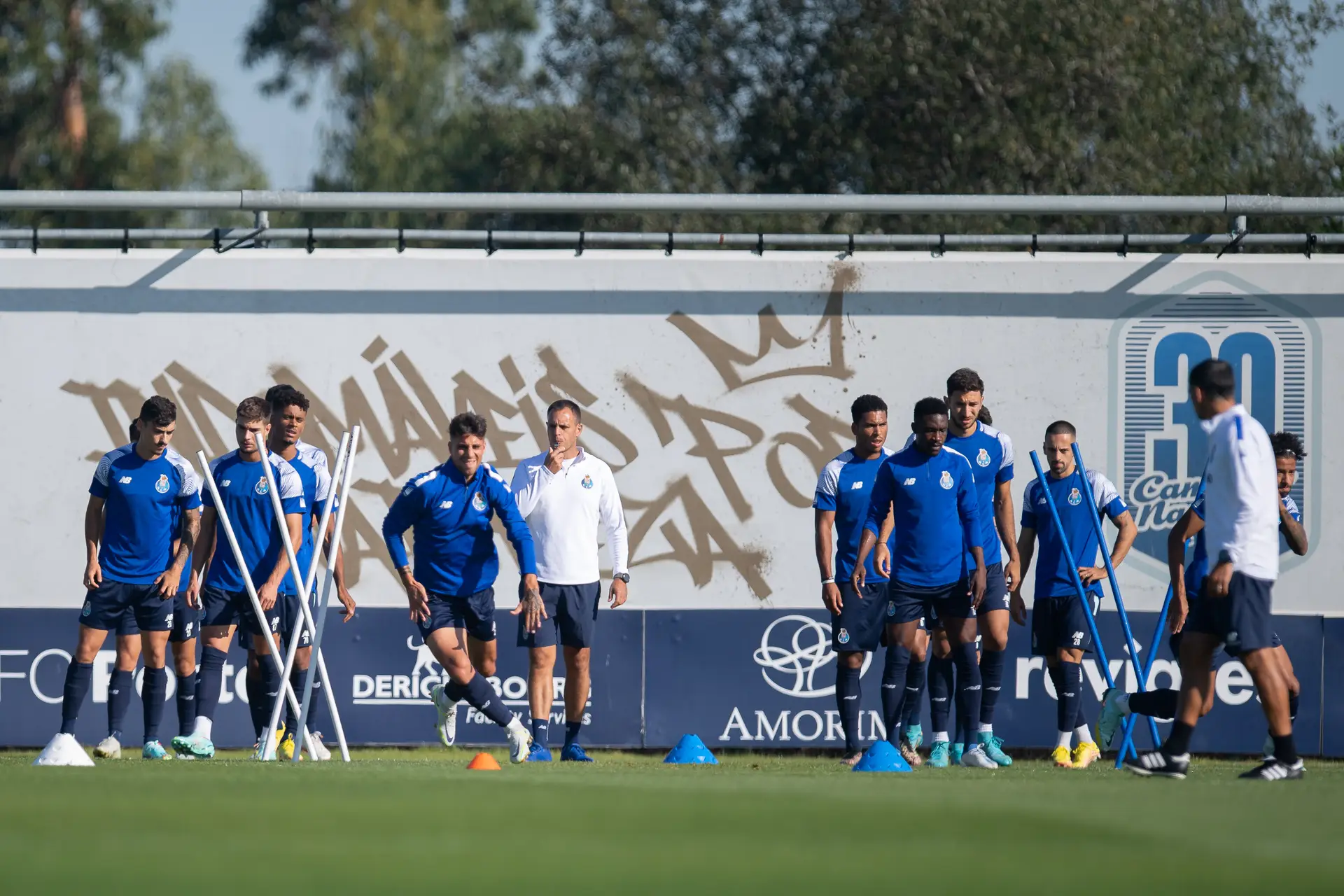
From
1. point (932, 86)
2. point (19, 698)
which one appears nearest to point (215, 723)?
point (19, 698)

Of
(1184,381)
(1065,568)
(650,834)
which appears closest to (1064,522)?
(1065,568)

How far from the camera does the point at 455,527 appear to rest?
36.2ft

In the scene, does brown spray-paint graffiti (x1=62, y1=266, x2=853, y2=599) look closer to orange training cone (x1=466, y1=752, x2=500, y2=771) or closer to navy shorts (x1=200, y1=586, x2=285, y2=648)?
navy shorts (x1=200, y1=586, x2=285, y2=648)

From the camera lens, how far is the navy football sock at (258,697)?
36.9ft

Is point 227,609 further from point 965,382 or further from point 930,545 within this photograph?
point 965,382

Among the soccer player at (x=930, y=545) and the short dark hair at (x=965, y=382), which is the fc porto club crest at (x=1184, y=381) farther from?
the soccer player at (x=930, y=545)

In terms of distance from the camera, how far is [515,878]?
4.86 metres

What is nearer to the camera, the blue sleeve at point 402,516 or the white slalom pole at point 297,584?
the white slalom pole at point 297,584

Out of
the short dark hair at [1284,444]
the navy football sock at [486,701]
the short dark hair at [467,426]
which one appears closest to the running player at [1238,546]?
the short dark hair at [1284,444]

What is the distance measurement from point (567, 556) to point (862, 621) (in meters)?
1.92

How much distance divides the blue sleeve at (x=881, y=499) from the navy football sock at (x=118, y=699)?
4739 millimetres

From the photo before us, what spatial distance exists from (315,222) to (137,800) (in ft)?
93.7

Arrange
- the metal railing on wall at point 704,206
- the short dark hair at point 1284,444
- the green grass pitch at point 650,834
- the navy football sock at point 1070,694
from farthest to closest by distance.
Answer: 1. the metal railing on wall at point 704,206
2. the navy football sock at point 1070,694
3. the short dark hair at point 1284,444
4. the green grass pitch at point 650,834

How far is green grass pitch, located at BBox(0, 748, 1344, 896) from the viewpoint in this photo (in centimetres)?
484
